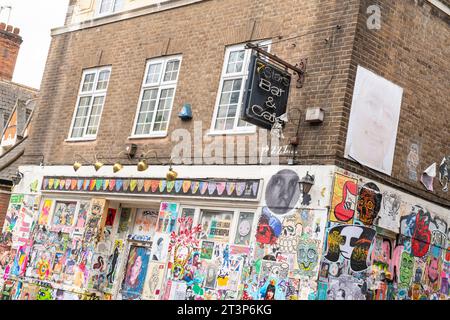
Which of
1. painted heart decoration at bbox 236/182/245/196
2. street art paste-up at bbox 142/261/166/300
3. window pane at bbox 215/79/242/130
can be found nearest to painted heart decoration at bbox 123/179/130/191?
street art paste-up at bbox 142/261/166/300

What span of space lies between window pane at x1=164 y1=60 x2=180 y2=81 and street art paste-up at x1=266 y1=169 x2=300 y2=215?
4112 mm

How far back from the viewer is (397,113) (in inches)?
462

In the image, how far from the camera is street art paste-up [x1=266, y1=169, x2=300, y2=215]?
434 inches

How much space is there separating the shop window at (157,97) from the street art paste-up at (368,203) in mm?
4844

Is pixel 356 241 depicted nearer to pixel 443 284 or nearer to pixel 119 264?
pixel 443 284

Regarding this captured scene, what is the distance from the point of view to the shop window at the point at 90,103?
15984 millimetres

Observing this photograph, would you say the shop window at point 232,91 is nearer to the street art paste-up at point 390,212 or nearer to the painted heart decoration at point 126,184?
the painted heart decoration at point 126,184

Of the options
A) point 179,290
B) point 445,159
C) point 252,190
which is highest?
point 445,159

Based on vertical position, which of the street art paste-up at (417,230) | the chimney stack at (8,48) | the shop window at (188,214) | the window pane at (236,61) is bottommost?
the shop window at (188,214)

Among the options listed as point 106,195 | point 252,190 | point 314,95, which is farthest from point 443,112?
point 106,195

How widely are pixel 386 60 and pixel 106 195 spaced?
6.95 m

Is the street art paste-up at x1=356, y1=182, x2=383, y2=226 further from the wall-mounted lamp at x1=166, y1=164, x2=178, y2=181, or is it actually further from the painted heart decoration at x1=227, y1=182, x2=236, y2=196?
the wall-mounted lamp at x1=166, y1=164, x2=178, y2=181

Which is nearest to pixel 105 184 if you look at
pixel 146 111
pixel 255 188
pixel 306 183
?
pixel 146 111

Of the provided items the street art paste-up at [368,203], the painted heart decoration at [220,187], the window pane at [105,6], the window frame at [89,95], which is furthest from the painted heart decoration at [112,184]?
the street art paste-up at [368,203]
